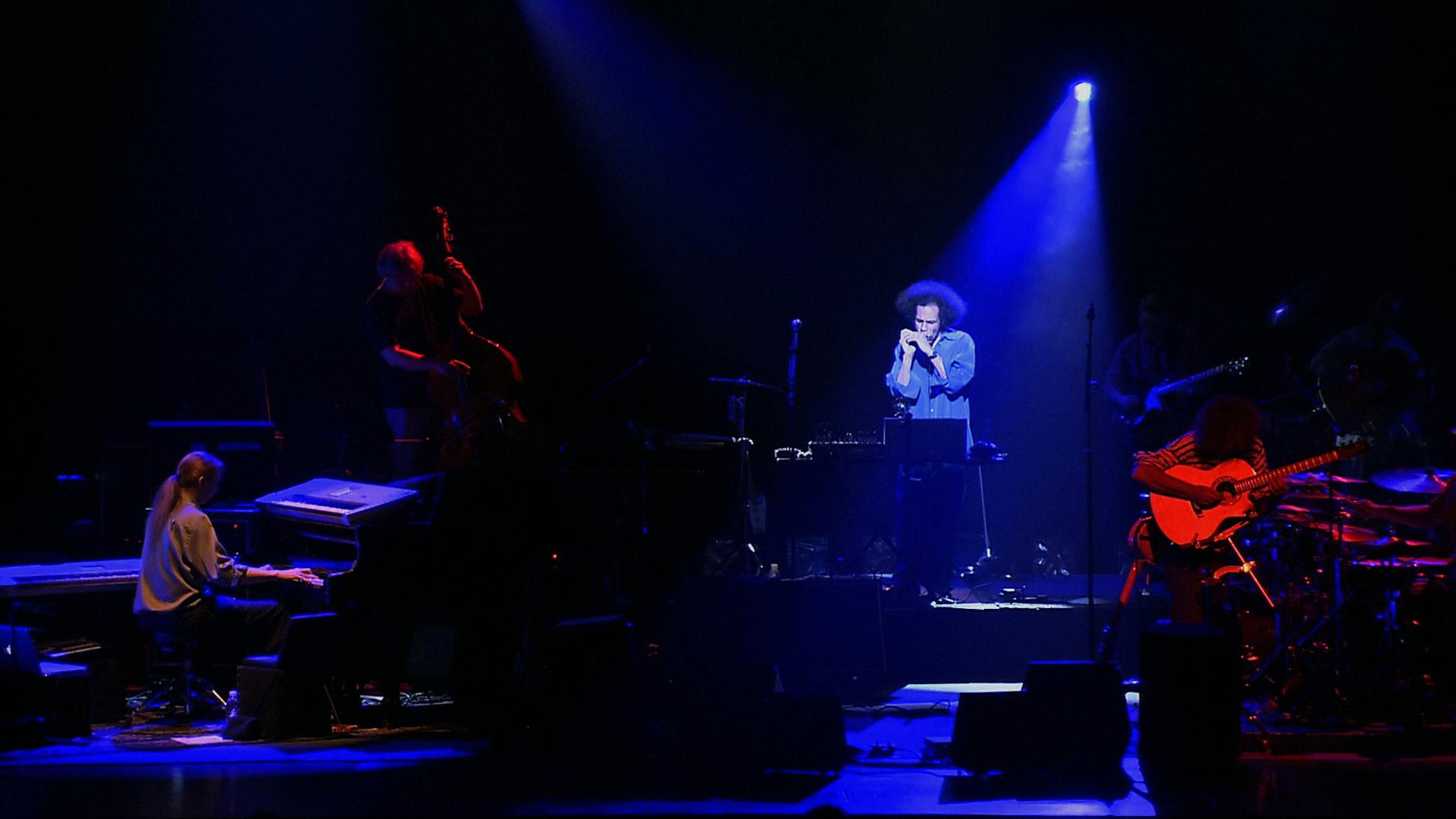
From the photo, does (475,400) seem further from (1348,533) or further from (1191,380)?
(1191,380)

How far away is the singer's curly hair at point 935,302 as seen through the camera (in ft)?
29.8

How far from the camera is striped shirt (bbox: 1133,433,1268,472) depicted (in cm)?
644

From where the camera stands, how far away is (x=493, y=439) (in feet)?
20.4

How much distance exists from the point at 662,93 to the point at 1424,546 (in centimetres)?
663

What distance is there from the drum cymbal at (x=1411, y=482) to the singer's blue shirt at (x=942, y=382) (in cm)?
300

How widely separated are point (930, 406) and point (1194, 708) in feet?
12.9

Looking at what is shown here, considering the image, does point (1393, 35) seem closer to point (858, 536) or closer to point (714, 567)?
point (858, 536)

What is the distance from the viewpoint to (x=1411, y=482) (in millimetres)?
6012

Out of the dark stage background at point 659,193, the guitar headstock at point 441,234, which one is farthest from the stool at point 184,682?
the guitar headstock at point 441,234

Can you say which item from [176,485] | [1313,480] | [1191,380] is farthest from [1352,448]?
[176,485]

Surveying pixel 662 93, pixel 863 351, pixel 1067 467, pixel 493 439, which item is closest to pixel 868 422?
pixel 863 351

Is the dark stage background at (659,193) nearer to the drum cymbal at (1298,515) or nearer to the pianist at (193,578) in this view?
the pianist at (193,578)

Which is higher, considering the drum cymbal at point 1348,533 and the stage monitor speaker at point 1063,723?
the drum cymbal at point 1348,533

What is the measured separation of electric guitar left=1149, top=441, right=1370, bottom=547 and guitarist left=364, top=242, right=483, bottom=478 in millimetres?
4083
